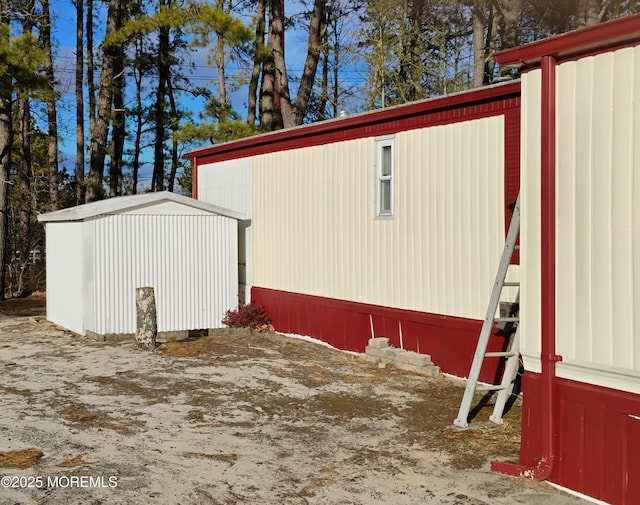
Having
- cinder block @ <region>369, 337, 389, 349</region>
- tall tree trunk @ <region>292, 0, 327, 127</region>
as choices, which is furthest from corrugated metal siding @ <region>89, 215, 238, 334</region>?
tall tree trunk @ <region>292, 0, 327, 127</region>

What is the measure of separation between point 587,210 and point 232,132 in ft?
49.6

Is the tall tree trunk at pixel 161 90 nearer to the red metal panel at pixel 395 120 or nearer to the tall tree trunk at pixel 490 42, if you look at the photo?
the tall tree trunk at pixel 490 42

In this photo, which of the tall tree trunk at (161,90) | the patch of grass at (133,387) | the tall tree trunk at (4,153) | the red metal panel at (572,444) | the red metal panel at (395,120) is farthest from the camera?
the tall tree trunk at (161,90)

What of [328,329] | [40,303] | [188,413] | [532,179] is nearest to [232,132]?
[40,303]

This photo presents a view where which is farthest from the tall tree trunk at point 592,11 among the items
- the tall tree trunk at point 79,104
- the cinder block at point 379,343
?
the tall tree trunk at point 79,104

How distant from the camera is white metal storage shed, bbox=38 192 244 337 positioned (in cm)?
1152

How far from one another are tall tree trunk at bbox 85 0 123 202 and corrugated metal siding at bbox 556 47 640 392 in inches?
666

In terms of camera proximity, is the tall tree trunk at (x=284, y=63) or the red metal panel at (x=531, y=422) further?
the tall tree trunk at (x=284, y=63)

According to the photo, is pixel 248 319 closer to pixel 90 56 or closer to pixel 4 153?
pixel 4 153

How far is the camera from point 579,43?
481 centimetres

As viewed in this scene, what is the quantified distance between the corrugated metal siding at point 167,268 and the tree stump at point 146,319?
3.46ft

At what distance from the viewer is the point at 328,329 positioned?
10969 mm

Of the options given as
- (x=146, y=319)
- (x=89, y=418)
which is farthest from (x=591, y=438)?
(x=146, y=319)

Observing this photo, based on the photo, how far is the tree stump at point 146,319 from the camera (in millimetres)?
10570
